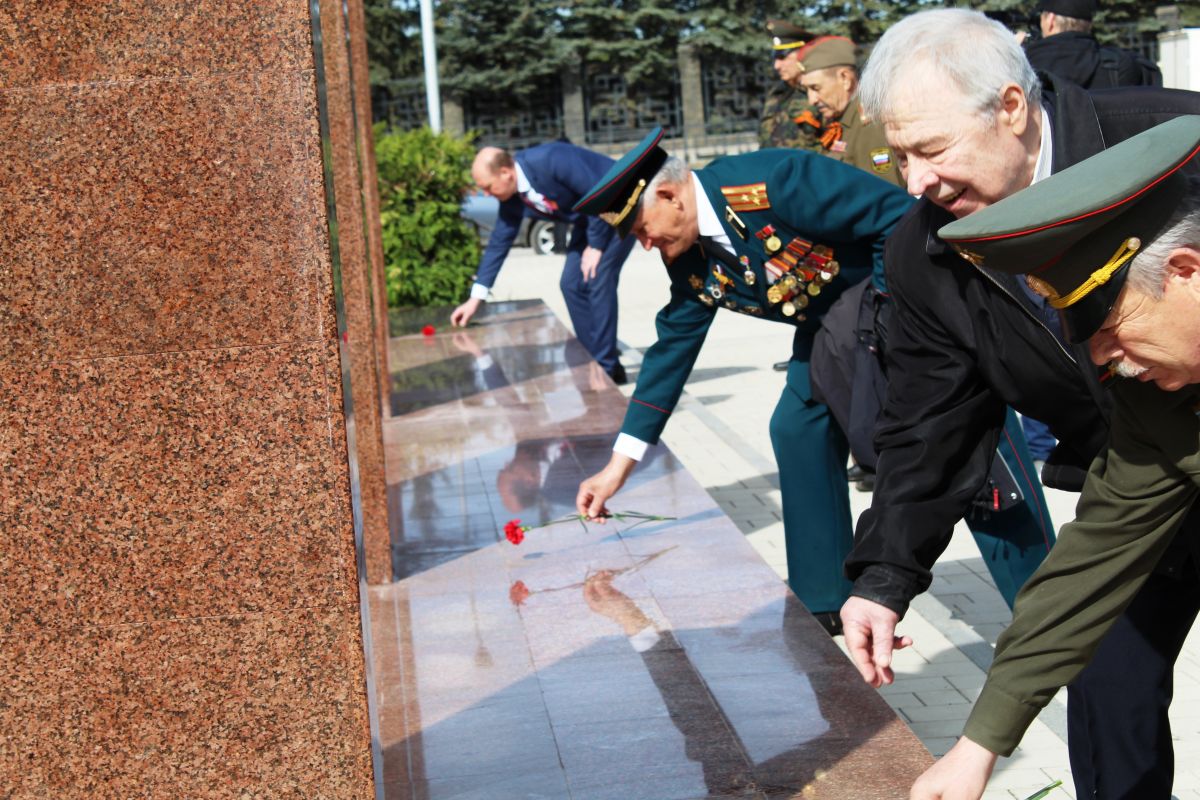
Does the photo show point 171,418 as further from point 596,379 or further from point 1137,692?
point 596,379

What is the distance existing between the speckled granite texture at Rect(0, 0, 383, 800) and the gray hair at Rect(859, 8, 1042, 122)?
1072mm

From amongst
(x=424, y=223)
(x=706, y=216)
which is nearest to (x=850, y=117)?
(x=706, y=216)

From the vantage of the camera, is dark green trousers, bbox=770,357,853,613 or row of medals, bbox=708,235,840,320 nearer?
row of medals, bbox=708,235,840,320

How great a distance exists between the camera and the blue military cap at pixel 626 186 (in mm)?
4273

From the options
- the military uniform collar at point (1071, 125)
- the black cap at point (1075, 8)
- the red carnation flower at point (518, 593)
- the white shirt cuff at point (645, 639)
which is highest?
the military uniform collar at point (1071, 125)

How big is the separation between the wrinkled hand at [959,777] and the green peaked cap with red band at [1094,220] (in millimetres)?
640

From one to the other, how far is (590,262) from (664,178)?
16.5 feet

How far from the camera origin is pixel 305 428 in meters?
2.25

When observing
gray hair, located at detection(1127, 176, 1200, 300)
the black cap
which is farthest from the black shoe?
the black cap

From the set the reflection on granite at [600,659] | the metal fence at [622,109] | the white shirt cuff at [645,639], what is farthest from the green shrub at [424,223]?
the metal fence at [622,109]

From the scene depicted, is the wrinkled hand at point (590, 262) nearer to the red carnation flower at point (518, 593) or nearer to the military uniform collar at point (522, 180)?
the military uniform collar at point (522, 180)

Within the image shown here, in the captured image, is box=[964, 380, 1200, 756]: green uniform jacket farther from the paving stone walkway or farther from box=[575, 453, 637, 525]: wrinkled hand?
box=[575, 453, 637, 525]: wrinkled hand

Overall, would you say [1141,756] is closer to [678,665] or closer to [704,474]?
[678,665]

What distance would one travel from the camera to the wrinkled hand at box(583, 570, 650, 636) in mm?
4445
